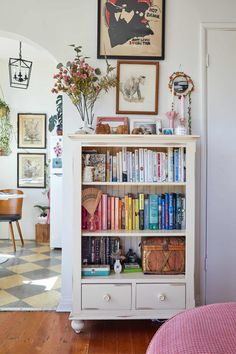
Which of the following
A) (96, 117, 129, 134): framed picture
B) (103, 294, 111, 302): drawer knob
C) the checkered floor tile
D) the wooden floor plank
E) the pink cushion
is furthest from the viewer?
the checkered floor tile

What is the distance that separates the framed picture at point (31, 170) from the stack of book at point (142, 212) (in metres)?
2.90

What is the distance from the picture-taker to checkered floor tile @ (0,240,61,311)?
2805 millimetres

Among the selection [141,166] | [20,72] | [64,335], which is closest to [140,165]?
[141,166]

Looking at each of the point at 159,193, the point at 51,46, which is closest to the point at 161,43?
the point at 51,46

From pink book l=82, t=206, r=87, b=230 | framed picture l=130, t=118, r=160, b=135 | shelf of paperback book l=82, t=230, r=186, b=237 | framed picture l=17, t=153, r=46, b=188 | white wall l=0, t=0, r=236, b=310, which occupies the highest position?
white wall l=0, t=0, r=236, b=310

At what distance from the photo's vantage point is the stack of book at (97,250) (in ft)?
8.05

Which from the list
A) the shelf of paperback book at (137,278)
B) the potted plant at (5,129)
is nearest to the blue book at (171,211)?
the shelf of paperback book at (137,278)

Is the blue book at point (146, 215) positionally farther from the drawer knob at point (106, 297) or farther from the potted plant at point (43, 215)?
the potted plant at point (43, 215)

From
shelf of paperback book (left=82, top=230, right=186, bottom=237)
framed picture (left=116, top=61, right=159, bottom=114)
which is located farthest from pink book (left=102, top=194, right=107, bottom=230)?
framed picture (left=116, top=61, right=159, bottom=114)

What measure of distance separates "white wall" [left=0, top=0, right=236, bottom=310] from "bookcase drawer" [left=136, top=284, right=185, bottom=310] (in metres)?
0.47

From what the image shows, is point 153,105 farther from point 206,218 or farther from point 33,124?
point 33,124

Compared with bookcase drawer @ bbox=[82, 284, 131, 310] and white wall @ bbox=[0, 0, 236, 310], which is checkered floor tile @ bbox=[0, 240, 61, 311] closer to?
white wall @ bbox=[0, 0, 236, 310]

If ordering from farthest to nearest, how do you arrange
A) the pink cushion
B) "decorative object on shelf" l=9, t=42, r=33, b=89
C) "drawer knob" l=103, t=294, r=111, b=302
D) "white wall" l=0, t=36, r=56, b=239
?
"white wall" l=0, t=36, r=56, b=239 → "decorative object on shelf" l=9, t=42, r=33, b=89 → "drawer knob" l=103, t=294, r=111, b=302 → the pink cushion

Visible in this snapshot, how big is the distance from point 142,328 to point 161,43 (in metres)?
2.20
